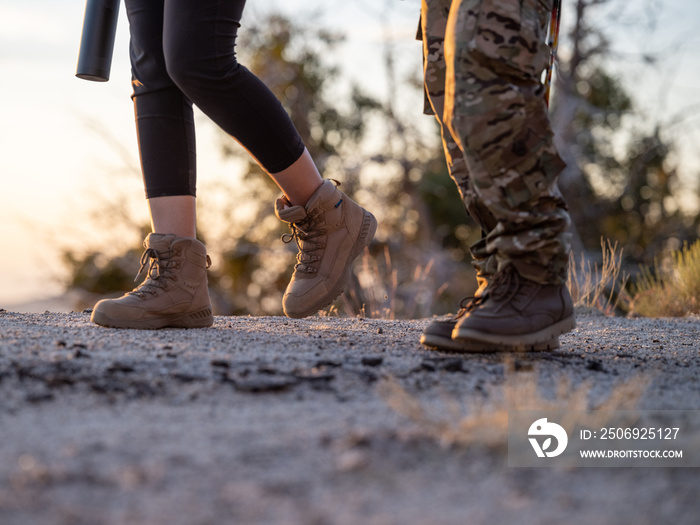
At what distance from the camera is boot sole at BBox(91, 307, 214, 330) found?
2.29 metres

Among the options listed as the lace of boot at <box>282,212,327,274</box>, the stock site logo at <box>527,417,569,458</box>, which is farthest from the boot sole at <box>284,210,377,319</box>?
the stock site logo at <box>527,417,569,458</box>

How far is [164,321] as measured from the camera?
236 centimetres

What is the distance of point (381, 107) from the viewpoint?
14.8 m

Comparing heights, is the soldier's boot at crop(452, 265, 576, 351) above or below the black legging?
below

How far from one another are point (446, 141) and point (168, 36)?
0.92 m

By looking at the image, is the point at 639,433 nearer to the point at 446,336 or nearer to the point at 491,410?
the point at 491,410

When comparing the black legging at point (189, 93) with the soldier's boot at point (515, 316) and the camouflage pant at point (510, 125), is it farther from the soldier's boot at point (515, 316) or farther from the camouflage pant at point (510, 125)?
the soldier's boot at point (515, 316)

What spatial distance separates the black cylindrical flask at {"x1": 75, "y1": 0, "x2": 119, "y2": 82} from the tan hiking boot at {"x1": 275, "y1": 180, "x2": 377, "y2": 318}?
0.87m

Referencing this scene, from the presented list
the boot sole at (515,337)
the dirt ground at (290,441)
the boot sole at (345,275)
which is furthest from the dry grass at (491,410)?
the boot sole at (345,275)

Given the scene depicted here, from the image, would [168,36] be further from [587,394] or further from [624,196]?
[624,196]

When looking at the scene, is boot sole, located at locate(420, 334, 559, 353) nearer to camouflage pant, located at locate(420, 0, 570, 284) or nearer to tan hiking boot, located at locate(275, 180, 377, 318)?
camouflage pant, located at locate(420, 0, 570, 284)

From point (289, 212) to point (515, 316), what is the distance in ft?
3.00

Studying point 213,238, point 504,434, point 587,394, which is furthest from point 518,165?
point 213,238

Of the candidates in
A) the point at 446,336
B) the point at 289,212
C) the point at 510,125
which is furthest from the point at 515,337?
the point at 289,212
